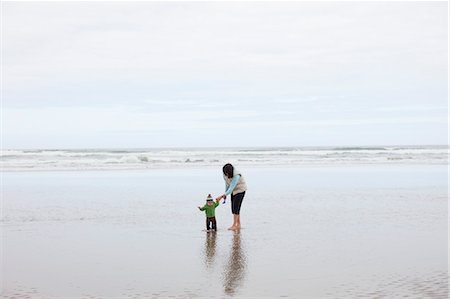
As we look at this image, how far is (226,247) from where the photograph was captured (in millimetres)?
9586

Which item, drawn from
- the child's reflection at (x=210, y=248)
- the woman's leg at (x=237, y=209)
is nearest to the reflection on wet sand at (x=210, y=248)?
the child's reflection at (x=210, y=248)

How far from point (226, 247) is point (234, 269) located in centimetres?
172

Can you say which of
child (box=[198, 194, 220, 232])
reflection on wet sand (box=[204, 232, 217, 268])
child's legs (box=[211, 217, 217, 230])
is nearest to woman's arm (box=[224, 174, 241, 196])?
child (box=[198, 194, 220, 232])

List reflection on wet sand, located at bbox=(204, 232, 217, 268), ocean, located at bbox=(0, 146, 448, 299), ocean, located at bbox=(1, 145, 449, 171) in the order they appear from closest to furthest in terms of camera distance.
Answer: ocean, located at bbox=(0, 146, 448, 299) < reflection on wet sand, located at bbox=(204, 232, 217, 268) < ocean, located at bbox=(1, 145, 449, 171)

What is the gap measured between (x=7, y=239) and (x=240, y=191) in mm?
4290

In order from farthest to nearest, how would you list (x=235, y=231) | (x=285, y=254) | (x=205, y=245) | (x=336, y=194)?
1. (x=336, y=194)
2. (x=235, y=231)
3. (x=205, y=245)
4. (x=285, y=254)

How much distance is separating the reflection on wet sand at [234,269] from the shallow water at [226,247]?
0.02 m

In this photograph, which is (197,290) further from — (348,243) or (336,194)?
(336,194)

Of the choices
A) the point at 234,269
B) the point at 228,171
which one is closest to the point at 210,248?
the point at 234,269

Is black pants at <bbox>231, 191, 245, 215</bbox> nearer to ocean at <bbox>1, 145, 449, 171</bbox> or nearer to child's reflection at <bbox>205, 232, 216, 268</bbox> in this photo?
child's reflection at <bbox>205, 232, 216, 268</bbox>

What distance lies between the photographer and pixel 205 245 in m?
9.74

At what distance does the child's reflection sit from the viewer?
27.6ft

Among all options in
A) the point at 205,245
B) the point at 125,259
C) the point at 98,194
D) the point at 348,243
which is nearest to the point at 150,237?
the point at 205,245

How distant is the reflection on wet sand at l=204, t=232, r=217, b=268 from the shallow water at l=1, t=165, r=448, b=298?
19 millimetres
